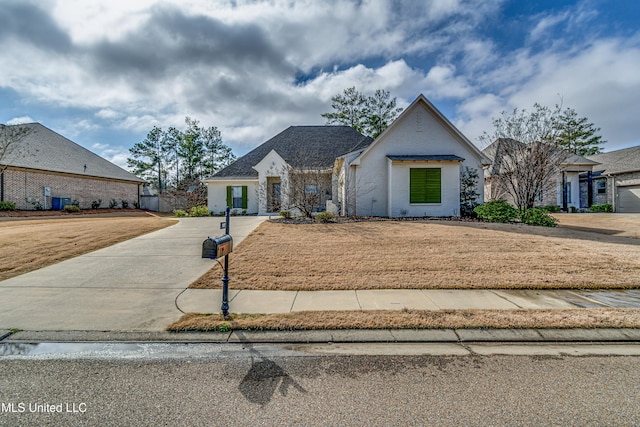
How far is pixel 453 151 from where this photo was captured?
622 inches

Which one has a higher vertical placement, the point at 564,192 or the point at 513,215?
the point at 564,192

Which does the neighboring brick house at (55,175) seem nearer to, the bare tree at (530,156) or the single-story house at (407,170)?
the single-story house at (407,170)

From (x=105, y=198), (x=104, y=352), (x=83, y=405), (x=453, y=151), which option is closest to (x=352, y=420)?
(x=83, y=405)

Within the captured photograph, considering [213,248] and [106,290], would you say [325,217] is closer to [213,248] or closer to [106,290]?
[106,290]

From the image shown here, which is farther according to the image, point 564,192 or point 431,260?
point 564,192

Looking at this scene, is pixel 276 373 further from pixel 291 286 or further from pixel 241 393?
pixel 291 286

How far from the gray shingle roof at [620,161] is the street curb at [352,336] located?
1056 inches

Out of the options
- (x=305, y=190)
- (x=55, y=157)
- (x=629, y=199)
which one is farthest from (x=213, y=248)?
(x=629, y=199)

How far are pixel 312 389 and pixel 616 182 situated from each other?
102 ft

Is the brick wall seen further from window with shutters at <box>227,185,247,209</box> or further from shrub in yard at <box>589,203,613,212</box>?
shrub in yard at <box>589,203,613,212</box>

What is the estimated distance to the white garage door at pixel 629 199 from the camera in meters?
21.5

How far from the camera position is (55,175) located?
22.4 metres

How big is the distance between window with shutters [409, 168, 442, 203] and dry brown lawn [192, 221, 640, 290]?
4.68m

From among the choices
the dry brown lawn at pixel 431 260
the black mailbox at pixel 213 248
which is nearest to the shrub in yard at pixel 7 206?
the dry brown lawn at pixel 431 260
